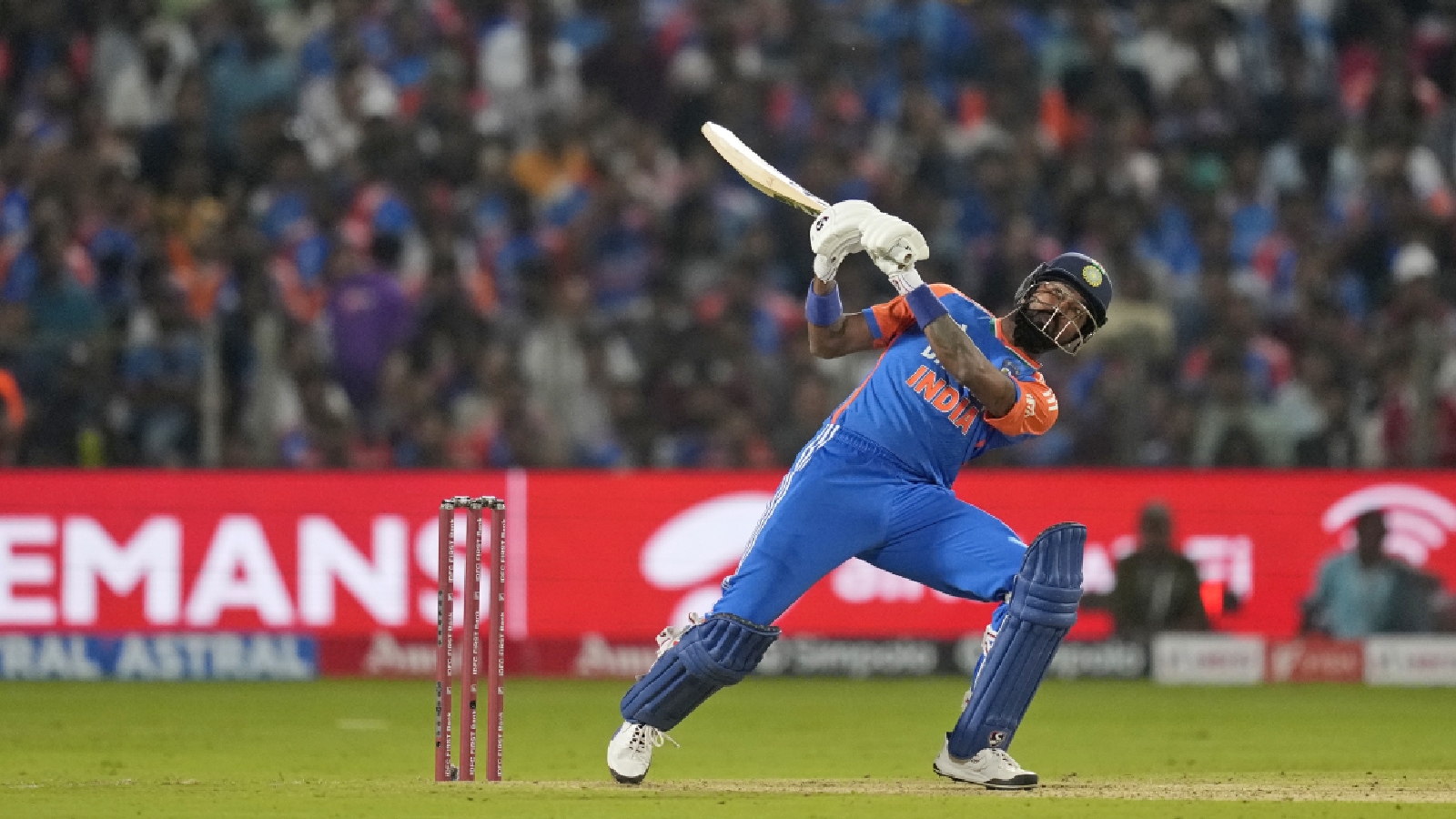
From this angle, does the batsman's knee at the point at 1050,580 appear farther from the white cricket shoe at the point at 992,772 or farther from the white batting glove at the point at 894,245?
the white batting glove at the point at 894,245

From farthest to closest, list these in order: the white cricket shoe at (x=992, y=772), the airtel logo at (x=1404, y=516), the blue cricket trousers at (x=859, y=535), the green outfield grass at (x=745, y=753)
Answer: the airtel logo at (x=1404, y=516)
the white cricket shoe at (x=992, y=772)
the blue cricket trousers at (x=859, y=535)
the green outfield grass at (x=745, y=753)

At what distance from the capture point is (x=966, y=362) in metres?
7.71

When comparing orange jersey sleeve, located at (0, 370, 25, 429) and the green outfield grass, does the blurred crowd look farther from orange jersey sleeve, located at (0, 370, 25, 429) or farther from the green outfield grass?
the green outfield grass

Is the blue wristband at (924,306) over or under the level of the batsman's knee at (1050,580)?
over

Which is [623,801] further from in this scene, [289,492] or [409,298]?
[409,298]

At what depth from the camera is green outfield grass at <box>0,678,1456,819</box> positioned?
24.4 ft

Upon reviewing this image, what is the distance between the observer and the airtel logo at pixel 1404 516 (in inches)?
571

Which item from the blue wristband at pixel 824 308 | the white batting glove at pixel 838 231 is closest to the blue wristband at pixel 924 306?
the white batting glove at pixel 838 231

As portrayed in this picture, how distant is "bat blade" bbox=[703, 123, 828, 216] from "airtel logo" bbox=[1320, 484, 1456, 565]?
7.15 metres

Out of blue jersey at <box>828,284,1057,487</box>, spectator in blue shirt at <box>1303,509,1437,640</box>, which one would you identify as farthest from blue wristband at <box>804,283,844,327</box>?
spectator in blue shirt at <box>1303,509,1437,640</box>

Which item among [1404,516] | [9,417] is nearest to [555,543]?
[9,417]

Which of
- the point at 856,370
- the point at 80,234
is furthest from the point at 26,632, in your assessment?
the point at 856,370

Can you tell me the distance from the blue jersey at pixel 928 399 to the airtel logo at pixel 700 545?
6.42 metres

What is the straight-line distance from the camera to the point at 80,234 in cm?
1638
